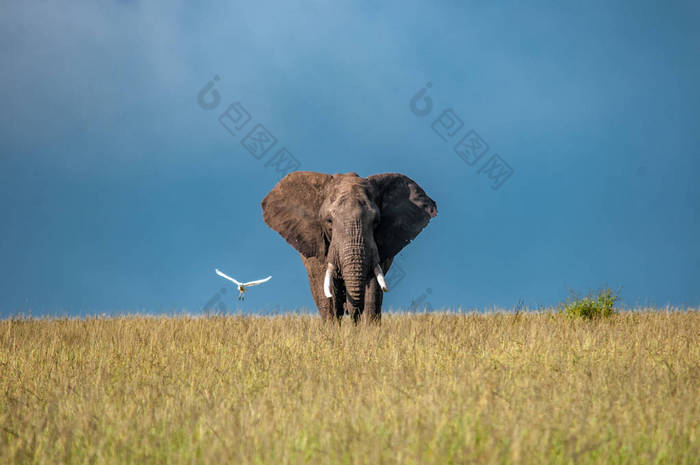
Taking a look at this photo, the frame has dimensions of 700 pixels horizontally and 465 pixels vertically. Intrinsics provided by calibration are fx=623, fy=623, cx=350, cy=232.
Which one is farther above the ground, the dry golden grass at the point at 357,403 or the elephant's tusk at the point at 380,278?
the elephant's tusk at the point at 380,278

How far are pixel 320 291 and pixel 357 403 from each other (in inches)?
274

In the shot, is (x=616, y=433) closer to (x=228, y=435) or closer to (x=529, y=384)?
(x=529, y=384)

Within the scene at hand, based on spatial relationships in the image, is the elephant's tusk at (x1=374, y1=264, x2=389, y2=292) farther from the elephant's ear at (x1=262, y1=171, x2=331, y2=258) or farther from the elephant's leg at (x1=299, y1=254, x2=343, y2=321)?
the elephant's ear at (x1=262, y1=171, x2=331, y2=258)

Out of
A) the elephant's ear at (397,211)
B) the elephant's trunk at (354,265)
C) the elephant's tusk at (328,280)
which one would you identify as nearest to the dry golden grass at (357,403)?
the elephant's trunk at (354,265)

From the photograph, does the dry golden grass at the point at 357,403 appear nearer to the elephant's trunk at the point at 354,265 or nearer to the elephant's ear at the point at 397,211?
A: the elephant's trunk at the point at 354,265

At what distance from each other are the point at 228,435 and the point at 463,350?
14.8ft

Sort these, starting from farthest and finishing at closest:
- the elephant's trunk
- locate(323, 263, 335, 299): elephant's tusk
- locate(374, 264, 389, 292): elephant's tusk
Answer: locate(323, 263, 335, 299): elephant's tusk, locate(374, 264, 389, 292): elephant's tusk, the elephant's trunk

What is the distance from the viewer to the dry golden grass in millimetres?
4250

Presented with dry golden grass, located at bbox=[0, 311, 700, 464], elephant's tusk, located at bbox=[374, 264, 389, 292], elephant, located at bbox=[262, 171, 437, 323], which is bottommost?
dry golden grass, located at bbox=[0, 311, 700, 464]

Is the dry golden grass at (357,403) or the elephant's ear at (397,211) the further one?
the elephant's ear at (397,211)

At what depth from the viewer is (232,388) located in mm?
6305

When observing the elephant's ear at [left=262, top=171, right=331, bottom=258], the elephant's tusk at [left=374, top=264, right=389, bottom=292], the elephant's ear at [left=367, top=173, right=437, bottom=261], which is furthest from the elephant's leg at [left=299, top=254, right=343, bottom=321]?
the elephant's ear at [left=367, top=173, right=437, bottom=261]

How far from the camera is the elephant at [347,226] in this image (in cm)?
1076

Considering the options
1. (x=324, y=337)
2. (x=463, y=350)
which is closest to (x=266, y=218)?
(x=324, y=337)
